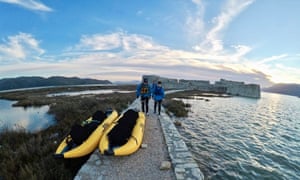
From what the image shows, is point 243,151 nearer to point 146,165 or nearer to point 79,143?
point 146,165

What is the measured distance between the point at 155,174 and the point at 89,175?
1519 millimetres

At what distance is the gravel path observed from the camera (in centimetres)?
397

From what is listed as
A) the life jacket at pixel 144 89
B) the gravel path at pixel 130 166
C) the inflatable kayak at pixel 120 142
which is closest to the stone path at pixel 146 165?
the gravel path at pixel 130 166

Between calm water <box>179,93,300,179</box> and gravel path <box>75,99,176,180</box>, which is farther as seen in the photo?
calm water <box>179,93,300,179</box>

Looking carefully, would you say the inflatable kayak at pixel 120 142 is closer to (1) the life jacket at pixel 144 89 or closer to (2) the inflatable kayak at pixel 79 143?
(2) the inflatable kayak at pixel 79 143

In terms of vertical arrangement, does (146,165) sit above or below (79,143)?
below

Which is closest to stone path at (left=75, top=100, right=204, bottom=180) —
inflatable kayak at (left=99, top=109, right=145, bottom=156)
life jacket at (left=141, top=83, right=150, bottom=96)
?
inflatable kayak at (left=99, top=109, right=145, bottom=156)

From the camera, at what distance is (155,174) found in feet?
13.3

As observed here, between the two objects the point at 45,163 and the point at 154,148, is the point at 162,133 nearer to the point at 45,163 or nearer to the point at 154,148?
the point at 154,148

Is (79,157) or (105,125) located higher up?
(105,125)

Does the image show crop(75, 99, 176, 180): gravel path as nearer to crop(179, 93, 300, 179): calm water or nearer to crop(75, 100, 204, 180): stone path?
crop(75, 100, 204, 180): stone path

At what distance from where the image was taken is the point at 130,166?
439 cm

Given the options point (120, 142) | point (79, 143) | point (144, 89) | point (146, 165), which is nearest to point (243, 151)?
point (146, 165)

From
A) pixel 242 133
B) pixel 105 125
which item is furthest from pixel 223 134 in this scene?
pixel 105 125
